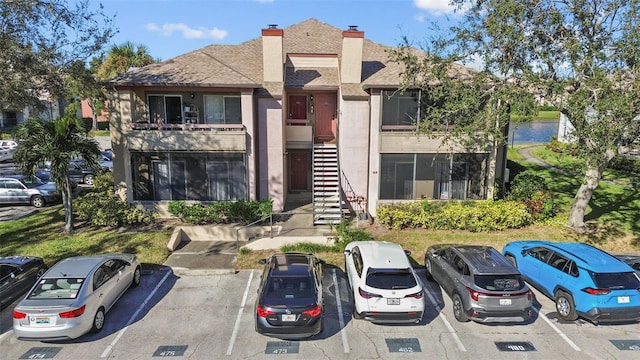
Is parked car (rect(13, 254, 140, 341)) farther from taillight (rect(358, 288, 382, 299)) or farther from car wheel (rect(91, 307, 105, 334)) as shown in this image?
taillight (rect(358, 288, 382, 299))

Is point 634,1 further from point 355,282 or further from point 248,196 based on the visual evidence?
point 248,196

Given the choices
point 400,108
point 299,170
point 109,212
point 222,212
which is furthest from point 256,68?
point 109,212

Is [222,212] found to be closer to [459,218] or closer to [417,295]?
[459,218]

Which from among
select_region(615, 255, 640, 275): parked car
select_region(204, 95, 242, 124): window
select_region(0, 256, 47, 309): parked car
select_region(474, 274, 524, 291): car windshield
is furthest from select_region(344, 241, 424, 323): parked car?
select_region(204, 95, 242, 124): window

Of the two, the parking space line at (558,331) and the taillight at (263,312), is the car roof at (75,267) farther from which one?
the parking space line at (558,331)

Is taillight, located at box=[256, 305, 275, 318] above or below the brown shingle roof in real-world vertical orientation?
below

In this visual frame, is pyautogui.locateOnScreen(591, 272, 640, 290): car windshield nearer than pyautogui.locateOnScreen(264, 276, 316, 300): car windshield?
No
